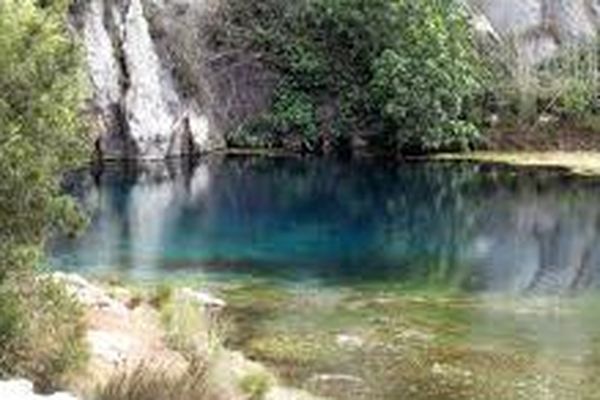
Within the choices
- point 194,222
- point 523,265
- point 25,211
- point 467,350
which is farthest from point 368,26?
point 25,211

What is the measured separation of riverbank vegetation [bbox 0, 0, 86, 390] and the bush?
122ft

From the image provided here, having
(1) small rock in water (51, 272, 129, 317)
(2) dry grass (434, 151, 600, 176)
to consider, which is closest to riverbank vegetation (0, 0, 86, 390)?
(1) small rock in water (51, 272, 129, 317)

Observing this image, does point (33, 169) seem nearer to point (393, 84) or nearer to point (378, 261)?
point (378, 261)

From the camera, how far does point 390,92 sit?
52.2 meters

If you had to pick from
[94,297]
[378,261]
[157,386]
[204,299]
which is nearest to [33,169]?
[157,386]

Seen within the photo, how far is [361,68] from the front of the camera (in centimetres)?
5462

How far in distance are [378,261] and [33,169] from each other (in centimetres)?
1806

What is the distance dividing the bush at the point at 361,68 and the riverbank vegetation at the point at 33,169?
37.3 meters

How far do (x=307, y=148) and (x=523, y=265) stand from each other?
72.2 feet

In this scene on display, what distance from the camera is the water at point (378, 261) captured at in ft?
71.0

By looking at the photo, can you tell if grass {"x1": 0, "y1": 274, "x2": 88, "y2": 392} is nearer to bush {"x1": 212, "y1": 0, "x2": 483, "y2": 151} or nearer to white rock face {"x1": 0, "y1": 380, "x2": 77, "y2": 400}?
white rock face {"x1": 0, "y1": 380, "x2": 77, "y2": 400}

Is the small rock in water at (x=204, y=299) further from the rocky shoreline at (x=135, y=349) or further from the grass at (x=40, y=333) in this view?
the grass at (x=40, y=333)

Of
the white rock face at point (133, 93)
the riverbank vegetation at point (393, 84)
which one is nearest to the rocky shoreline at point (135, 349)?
the white rock face at point (133, 93)

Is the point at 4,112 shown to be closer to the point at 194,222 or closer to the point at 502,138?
the point at 194,222
